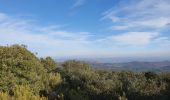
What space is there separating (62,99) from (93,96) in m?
1.43

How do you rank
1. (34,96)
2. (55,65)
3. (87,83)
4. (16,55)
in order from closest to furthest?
(34,96)
(87,83)
(16,55)
(55,65)

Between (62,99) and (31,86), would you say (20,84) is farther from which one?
(62,99)

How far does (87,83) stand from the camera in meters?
16.2

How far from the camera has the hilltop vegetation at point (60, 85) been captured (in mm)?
14109

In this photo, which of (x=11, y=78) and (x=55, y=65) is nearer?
(x=11, y=78)

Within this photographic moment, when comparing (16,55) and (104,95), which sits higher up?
(16,55)

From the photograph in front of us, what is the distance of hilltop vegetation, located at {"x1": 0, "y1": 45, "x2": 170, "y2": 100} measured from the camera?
1411cm

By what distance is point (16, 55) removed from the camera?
57.1 ft

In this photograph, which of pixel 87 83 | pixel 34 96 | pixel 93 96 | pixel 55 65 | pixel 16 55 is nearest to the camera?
pixel 34 96

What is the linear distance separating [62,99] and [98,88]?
6.32 ft

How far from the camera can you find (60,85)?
16562mm

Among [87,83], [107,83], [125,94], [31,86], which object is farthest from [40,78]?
[125,94]


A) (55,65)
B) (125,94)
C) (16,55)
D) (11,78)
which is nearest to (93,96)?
(125,94)

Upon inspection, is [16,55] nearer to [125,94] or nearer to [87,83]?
[87,83]
